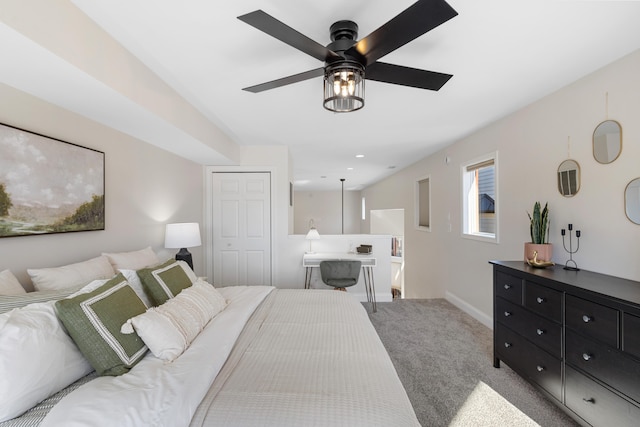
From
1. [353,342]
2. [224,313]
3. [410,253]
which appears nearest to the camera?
[353,342]

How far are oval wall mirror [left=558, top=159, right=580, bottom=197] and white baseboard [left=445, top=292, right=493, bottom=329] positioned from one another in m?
1.58

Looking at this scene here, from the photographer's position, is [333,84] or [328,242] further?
[328,242]

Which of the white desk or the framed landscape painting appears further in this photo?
the white desk

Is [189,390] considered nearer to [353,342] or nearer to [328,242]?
[353,342]

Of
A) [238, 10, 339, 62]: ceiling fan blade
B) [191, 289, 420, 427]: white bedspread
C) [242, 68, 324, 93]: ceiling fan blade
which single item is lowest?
[191, 289, 420, 427]: white bedspread

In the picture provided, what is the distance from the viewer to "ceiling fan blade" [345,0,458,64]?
1.02 m

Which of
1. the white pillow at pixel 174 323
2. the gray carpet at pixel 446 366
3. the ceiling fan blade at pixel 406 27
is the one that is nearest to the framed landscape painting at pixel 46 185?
the white pillow at pixel 174 323

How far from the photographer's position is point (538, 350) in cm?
199

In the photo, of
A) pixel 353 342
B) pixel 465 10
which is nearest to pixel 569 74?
pixel 465 10

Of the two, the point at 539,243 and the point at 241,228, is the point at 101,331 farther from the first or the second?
the point at 241,228

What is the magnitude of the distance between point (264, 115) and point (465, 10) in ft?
6.43

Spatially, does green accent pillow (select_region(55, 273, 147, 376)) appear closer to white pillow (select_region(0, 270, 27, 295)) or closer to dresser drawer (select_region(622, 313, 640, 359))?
white pillow (select_region(0, 270, 27, 295))

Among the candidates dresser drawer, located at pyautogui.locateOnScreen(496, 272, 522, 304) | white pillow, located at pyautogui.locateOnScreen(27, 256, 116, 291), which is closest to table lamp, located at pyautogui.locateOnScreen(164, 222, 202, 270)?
white pillow, located at pyautogui.locateOnScreen(27, 256, 116, 291)

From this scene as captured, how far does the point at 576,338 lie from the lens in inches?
67.2
